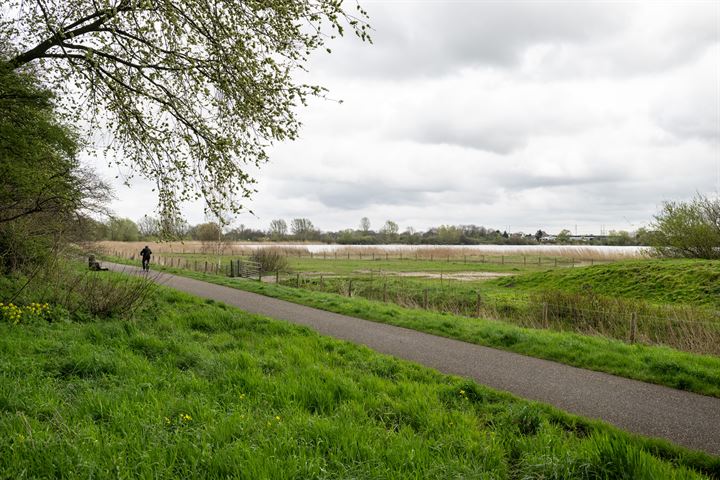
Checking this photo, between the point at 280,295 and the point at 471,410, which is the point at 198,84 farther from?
the point at 280,295

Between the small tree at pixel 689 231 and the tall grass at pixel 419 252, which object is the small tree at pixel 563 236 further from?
the small tree at pixel 689 231

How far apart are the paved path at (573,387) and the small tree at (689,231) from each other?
28.2 meters

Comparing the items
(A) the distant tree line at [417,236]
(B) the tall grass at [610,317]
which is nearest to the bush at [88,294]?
(B) the tall grass at [610,317]

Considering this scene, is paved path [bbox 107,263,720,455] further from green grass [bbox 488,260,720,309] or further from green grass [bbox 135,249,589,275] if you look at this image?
green grass [bbox 135,249,589,275]

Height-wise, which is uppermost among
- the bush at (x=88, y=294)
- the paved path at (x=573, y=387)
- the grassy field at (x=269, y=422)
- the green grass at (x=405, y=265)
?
the bush at (x=88, y=294)

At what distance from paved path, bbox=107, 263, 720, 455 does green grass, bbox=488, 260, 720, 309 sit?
1399cm

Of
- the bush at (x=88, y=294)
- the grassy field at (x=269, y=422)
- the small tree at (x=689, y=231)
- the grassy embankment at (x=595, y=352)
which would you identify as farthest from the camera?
the small tree at (x=689, y=231)

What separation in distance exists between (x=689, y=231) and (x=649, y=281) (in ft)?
36.1

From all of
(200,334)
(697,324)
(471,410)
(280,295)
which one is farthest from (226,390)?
(280,295)

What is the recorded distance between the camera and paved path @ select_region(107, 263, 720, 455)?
5.21m

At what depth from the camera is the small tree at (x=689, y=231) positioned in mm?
28484

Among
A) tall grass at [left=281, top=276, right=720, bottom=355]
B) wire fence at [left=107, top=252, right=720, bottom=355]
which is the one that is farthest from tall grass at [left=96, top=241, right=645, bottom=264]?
tall grass at [left=281, top=276, right=720, bottom=355]

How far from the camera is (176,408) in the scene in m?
4.60

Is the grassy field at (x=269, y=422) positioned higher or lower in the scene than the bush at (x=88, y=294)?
lower
